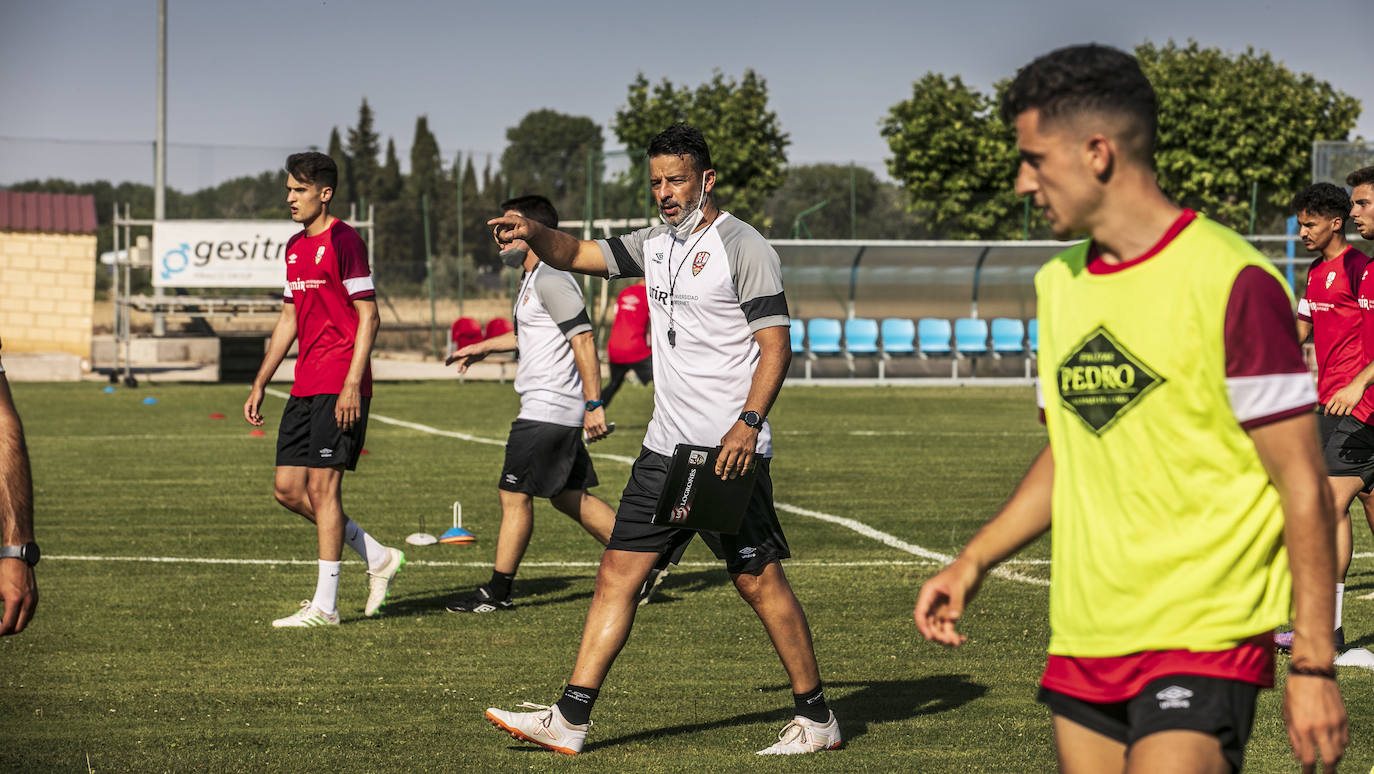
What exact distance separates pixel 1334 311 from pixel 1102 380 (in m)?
5.01

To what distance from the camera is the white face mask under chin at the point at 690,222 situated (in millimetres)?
5430

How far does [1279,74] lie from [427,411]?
3250 centimetres

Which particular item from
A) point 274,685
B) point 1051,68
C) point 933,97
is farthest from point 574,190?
point 1051,68

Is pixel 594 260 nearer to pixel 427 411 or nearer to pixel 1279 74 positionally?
pixel 427 411

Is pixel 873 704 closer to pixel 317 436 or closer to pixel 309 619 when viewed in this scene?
pixel 309 619

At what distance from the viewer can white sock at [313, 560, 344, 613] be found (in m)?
7.57

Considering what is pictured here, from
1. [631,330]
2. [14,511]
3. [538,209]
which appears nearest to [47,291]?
[631,330]

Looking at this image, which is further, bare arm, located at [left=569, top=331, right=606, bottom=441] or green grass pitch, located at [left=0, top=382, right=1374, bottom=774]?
bare arm, located at [left=569, top=331, right=606, bottom=441]

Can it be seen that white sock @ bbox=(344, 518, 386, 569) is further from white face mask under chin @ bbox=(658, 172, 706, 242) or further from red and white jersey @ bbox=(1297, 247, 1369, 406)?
red and white jersey @ bbox=(1297, 247, 1369, 406)

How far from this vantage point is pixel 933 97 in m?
39.2

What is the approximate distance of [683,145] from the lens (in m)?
5.39

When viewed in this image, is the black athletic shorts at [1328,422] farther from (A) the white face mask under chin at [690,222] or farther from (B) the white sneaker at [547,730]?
(B) the white sneaker at [547,730]

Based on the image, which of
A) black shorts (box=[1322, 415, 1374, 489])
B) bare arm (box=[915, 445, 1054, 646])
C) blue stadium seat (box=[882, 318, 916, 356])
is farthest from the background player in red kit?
blue stadium seat (box=[882, 318, 916, 356])

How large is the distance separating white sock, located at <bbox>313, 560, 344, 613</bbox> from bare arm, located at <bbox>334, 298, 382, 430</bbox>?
2.34 ft
